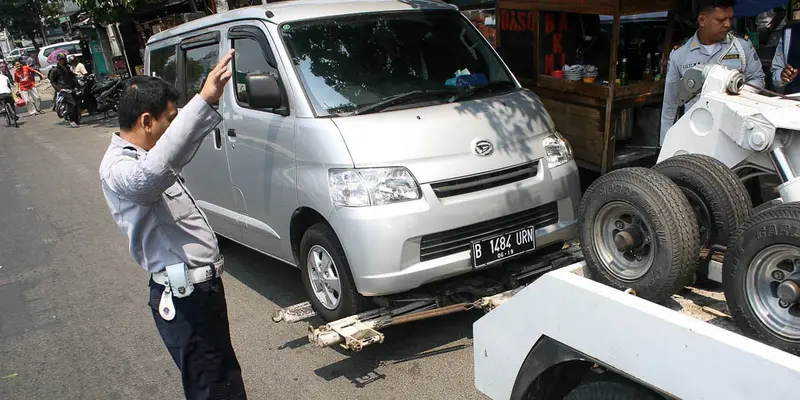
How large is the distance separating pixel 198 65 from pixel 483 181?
2.74 meters

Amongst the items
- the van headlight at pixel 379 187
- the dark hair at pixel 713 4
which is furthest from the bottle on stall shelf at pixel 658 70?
the van headlight at pixel 379 187

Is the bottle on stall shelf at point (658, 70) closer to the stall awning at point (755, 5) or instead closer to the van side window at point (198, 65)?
the stall awning at point (755, 5)

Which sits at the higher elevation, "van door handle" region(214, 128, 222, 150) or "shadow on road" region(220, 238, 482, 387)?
"van door handle" region(214, 128, 222, 150)

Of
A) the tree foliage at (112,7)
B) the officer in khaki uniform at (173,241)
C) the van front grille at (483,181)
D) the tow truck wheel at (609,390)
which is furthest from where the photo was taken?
the tree foliage at (112,7)

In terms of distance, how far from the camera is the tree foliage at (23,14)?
40812 mm

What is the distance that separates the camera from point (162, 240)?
254 cm

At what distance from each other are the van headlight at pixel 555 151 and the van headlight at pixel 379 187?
0.98 meters

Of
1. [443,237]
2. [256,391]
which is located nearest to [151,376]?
[256,391]

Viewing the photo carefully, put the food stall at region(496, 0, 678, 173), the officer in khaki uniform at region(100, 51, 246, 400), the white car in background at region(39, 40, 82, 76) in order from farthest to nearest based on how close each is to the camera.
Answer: the white car in background at region(39, 40, 82, 76) → the food stall at region(496, 0, 678, 173) → the officer in khaki uniform at region(100, 51, 246, 400)

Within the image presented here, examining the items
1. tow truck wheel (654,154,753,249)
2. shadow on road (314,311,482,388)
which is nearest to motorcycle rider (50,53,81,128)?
shadow on road (314,311,482,388)

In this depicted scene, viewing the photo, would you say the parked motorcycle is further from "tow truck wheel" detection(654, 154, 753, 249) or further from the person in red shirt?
"tow truck wheel" detection(654, 154, 753, 249)

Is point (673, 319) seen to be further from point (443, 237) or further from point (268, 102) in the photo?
point (268, 102)

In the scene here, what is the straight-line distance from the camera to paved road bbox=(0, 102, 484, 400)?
3.58 m

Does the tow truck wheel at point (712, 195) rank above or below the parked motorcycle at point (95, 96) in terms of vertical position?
above
